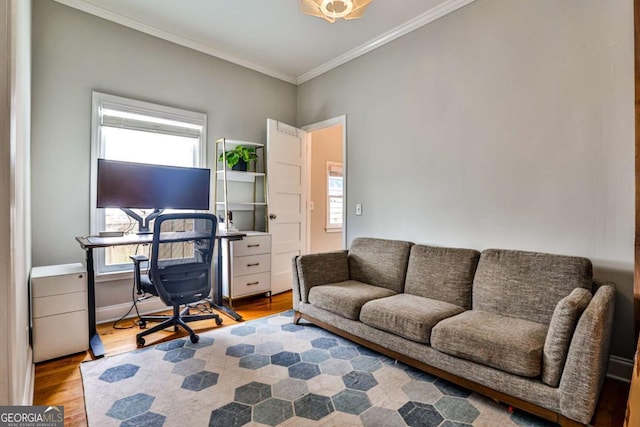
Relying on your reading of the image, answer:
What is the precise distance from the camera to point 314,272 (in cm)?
285

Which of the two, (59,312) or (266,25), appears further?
(266,25)

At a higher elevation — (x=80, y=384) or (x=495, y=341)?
(x=495, y=341)

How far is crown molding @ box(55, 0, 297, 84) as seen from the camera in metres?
2.82

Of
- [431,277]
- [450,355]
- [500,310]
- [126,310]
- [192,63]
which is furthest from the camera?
[192,63]

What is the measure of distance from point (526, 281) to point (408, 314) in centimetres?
81

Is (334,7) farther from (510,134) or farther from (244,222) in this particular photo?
(244,222)

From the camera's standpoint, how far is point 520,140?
7.88ft

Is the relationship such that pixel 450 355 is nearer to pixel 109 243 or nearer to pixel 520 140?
pixel 520 140

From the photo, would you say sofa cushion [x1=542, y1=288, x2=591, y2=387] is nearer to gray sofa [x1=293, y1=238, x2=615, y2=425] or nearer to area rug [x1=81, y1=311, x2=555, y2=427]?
gray sofa [x1=293, y1=238, x2=615, y2=425]

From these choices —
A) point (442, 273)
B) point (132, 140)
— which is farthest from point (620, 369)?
point (132, 140)

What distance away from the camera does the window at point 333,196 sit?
5172mm

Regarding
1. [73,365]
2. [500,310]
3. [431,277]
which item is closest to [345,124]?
[431,277]

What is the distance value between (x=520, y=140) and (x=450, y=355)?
1.67 m

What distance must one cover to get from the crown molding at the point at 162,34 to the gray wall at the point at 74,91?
0.05 m
